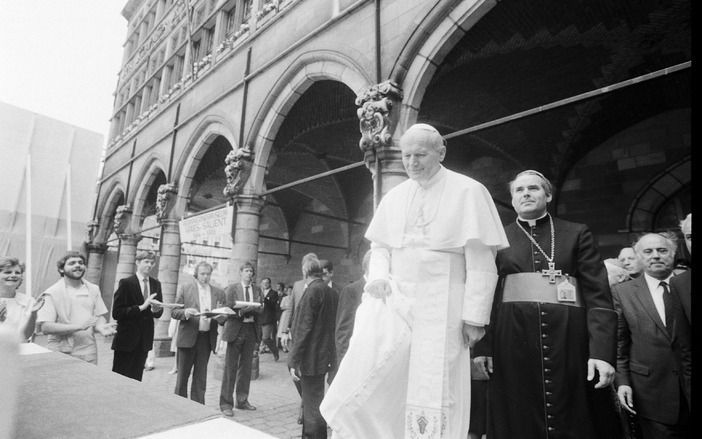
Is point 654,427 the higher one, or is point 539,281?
point 539,281

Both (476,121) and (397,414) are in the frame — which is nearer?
(397,414)

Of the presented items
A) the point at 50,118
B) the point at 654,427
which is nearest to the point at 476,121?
the point at 654,427

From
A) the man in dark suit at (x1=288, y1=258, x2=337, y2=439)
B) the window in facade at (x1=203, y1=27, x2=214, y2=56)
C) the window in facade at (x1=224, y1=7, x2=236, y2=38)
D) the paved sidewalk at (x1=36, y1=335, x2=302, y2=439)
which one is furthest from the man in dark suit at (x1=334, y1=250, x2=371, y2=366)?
the window in facade at (x1=203, y1=27, x2=214, y2=56)

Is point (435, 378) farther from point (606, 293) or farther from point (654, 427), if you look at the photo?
point (654, 427)

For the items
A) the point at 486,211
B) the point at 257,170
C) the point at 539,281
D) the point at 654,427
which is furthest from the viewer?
the point at 257,170

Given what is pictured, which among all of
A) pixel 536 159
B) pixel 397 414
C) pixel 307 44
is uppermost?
pixel 307 44

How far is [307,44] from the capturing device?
718cm

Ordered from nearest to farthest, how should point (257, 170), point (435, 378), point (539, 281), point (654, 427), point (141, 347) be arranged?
point (435, 378), point (539, 281), point (654, 427), point (141, 347), point (257, 170)

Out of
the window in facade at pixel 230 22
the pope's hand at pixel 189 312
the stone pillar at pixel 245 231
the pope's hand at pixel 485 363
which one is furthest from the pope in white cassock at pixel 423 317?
the window in facade at pixel 230 22

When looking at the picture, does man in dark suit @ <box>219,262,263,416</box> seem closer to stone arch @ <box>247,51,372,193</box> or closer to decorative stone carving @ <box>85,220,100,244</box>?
stone arch @ <box>247,51,372,193</box>

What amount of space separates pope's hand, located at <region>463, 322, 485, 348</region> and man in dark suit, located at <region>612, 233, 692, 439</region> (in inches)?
42.5

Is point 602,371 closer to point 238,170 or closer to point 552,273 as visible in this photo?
point 552,273

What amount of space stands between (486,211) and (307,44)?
618cm

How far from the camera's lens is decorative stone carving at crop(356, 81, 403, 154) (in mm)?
5227
